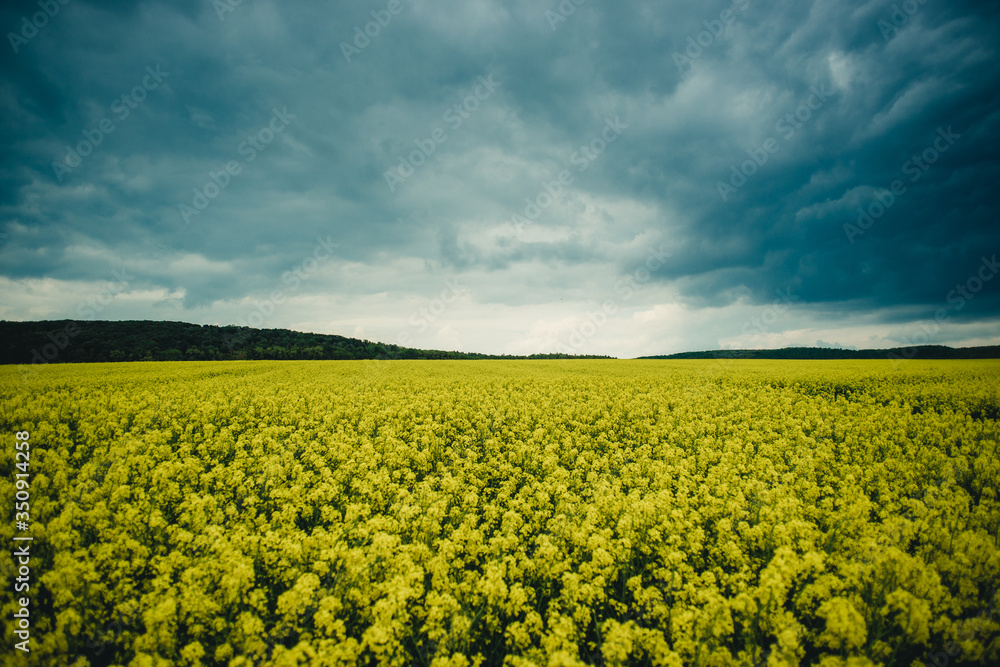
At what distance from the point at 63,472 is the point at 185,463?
219 centimetres

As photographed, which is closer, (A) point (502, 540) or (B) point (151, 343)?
(A) point (502, 540)

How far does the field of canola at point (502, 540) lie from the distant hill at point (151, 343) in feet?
155

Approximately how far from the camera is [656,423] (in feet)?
50.3

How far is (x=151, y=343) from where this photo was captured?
53375 mm

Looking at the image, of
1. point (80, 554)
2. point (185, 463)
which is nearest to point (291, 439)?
point (185, 463)

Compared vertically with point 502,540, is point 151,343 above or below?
above

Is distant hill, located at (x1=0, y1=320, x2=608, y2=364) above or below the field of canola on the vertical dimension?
above

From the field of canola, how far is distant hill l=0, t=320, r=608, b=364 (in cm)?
4719

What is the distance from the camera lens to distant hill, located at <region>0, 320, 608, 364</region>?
152 feet

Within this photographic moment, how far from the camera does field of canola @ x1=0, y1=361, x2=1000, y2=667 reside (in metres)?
4.57

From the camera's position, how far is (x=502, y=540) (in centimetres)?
636

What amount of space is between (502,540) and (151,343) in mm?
71202

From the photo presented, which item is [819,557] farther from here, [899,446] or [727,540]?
[899,446]

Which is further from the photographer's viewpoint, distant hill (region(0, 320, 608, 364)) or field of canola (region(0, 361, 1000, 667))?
distant hill (region(0, 320, 608, 364))
